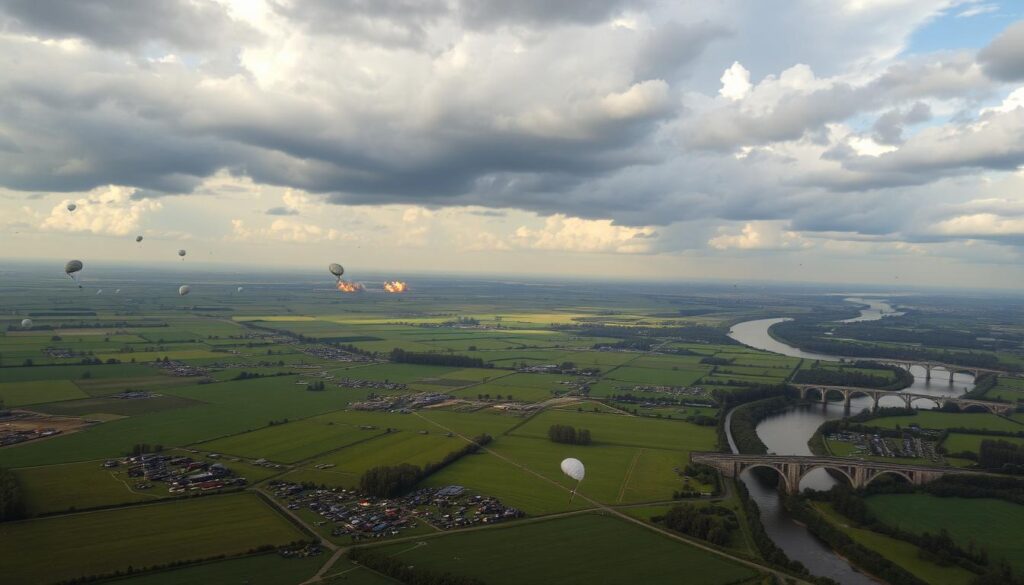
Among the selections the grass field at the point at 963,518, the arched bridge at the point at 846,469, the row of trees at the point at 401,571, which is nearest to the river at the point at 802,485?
the arched bridge at the point at 846,469

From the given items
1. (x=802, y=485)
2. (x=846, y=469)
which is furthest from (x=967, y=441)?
(x=802, y=485)

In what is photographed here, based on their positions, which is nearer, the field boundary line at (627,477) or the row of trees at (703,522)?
the row of trees at (703,522)

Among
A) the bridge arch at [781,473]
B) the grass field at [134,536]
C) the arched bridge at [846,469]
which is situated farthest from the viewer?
the bridge arch at [781,473]

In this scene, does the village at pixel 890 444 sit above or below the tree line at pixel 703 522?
below

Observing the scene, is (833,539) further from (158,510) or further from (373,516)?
(158,510)

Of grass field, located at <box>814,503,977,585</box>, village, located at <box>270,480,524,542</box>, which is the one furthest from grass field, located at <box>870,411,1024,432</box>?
Answer: village, located at <box>270,480,524,542</box>

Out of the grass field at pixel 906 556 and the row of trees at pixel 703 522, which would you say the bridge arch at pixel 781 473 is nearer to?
the grass field at pixel 906 556

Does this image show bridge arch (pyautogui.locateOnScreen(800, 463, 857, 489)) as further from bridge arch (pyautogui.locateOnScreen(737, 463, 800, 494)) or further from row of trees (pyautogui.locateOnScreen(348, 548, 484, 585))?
row of trees (pyautogui.locateOnScreen(348, 548, 484, 585))
